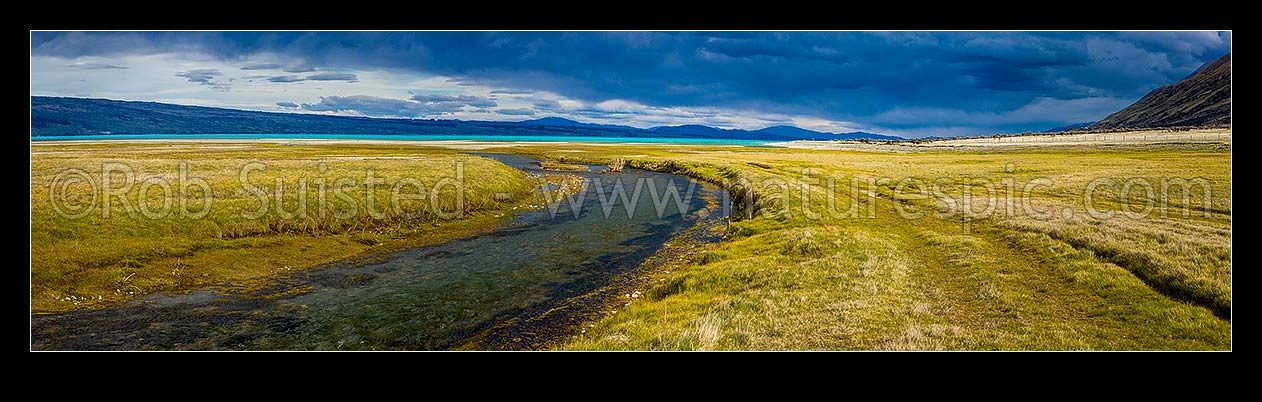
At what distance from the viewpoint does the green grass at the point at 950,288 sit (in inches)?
488

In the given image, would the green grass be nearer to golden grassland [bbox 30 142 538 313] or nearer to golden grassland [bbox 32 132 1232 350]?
golden grassland [bbox 32 132 1232 350]

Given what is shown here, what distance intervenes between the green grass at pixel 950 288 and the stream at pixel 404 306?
9.41ft

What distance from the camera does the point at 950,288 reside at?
17.3 m

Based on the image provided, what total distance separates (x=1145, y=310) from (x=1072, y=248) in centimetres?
814

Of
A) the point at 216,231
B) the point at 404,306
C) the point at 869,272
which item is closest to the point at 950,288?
the point at 869,272

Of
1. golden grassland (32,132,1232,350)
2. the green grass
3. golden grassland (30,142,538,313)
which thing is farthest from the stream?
the green grass

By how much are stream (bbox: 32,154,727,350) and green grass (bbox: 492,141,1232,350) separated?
287 cm

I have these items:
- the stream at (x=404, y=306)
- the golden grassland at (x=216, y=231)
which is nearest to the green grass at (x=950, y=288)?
the stream at (x=404, y=306)

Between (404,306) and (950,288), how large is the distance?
60.0 feet

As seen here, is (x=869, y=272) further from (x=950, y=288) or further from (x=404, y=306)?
(x=404, y=306)

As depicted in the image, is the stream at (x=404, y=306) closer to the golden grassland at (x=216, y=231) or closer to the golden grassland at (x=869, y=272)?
the golden grassland at (x=869, y=272)

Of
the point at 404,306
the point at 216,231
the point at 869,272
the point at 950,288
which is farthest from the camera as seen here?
the point at 216,231

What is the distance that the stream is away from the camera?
1535 centimetres
